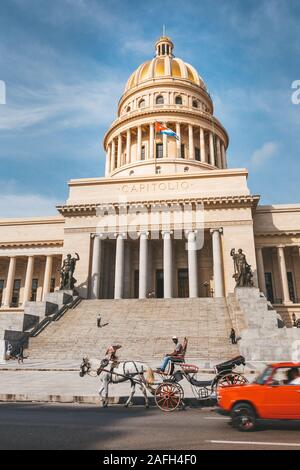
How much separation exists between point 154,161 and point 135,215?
48.7 feet

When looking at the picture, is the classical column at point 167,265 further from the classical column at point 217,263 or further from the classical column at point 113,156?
the classical column at point 113,156

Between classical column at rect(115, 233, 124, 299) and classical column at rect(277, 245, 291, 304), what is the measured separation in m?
16.5

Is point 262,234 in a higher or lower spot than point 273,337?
higher

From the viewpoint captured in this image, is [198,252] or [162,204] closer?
[162,204]

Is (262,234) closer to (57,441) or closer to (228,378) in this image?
(228,378)

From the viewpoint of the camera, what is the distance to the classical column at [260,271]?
36219 mm

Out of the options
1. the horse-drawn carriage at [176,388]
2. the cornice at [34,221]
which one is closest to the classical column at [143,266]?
the cornice at [34,221]

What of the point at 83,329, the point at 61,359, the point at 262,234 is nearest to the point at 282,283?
the point at 262,234

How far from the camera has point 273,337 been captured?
1797 cm

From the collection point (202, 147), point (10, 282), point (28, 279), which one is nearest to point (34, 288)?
point (28, 279)

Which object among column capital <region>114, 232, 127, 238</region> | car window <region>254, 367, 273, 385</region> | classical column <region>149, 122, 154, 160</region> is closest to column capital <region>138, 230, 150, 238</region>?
column capital <region>114, 232, 127, 238</region>

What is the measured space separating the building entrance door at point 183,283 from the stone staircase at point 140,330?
33.4ft

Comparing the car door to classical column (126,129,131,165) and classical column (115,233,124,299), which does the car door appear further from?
classical column (126,129,131,165)

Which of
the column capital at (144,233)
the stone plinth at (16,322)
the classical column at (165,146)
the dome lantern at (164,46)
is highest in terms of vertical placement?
the dome lantern at (164,46)
